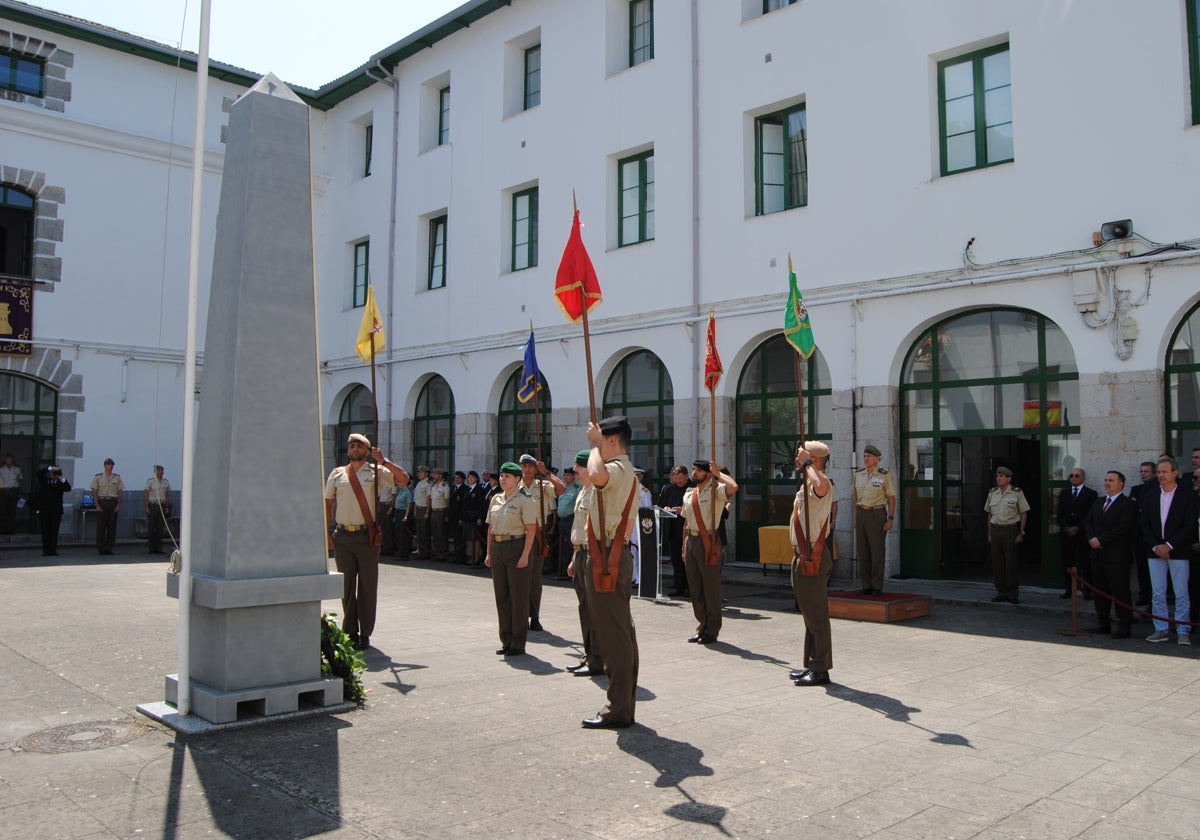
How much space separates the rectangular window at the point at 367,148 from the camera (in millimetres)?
23781

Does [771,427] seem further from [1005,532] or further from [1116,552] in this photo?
[1116,552]

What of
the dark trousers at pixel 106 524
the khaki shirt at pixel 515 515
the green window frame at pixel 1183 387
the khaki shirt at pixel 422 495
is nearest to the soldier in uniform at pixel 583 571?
the khaki shirt at pixel 515 515

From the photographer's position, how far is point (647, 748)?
5.50 meters

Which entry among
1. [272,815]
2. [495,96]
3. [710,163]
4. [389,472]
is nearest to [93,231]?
[495,96]

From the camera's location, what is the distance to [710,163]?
1578 cm

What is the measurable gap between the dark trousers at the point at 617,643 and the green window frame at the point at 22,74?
2061cm

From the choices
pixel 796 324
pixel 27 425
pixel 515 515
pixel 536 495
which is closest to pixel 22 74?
pixel 27 425

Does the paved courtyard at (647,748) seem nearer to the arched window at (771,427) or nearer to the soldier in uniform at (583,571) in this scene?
the soldier in uniform at (583,571)

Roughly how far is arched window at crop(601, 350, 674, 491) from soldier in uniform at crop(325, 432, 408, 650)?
28.0 feet

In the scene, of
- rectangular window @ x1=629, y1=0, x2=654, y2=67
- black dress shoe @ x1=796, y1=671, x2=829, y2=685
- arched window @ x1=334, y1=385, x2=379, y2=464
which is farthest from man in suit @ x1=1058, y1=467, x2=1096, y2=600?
arched window @ x1=334, y1=385, x2=379, y2=464

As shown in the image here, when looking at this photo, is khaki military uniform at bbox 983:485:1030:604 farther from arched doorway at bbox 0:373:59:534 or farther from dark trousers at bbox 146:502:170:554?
arched doorway at bbox 0:373:59:534

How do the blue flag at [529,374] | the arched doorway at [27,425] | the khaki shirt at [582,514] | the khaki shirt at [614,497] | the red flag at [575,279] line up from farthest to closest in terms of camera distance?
the arched doorway at [27,425]
the blue flag at [529,374]
the red flag at [575,279]
the khaki shirt at [582,514]
the khaki shirt at [614,497]

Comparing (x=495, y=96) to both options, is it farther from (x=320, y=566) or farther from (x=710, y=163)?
(x=320, y=566)

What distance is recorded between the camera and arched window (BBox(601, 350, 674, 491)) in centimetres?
1658
